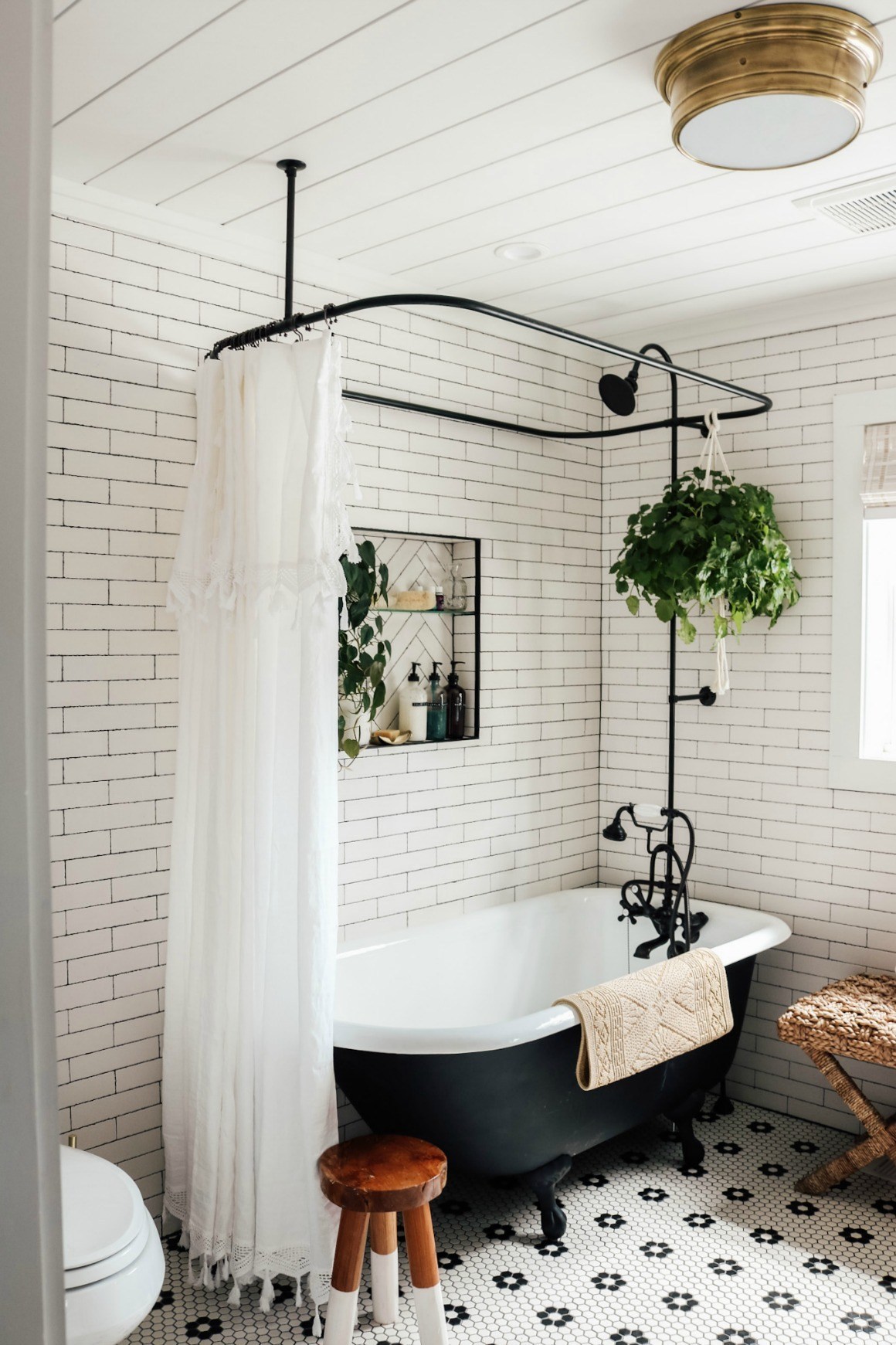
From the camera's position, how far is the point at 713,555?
11.3 feet

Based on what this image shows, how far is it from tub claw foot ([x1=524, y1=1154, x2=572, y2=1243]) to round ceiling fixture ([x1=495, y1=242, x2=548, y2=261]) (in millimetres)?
2656

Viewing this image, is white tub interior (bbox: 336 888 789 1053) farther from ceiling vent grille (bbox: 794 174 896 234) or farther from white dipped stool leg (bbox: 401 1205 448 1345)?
ceiling vent grille (bbox: 794 174 896 234)

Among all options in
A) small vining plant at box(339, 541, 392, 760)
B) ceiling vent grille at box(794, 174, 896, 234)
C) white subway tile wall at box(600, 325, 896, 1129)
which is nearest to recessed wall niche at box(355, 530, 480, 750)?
small vining plant at box(339, 541, 392, 760)

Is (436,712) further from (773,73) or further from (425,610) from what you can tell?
A: (773,73)

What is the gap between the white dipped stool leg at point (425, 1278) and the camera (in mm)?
2350

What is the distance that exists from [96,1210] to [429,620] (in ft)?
7.19

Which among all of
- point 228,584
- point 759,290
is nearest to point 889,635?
point 759,290

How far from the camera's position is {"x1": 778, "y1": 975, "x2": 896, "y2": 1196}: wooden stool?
3066 mm

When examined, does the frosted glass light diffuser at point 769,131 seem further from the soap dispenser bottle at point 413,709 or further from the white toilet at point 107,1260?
the white toilet at point 107,1260

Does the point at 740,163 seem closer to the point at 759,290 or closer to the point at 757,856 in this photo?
the point at 759,290

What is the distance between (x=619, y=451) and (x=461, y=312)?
3.23 ft

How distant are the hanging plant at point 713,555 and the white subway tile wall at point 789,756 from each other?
21 centimetres

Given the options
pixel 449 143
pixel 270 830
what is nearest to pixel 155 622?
pixel 270 830

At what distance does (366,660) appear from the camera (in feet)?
10.4
